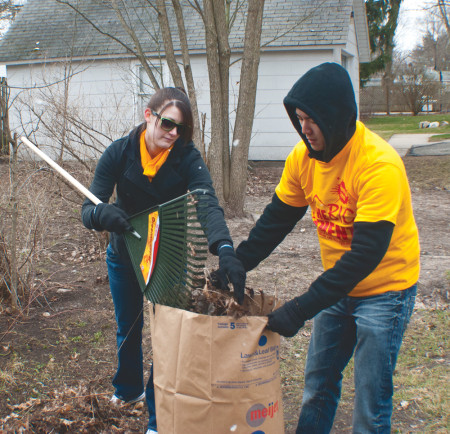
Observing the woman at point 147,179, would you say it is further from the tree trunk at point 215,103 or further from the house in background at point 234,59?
the house in background at point 234,59

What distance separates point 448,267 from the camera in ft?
18.3

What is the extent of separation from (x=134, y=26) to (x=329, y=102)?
45.7 ft

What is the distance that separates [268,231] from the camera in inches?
101

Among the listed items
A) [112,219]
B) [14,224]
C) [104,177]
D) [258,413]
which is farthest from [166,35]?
[258,413]

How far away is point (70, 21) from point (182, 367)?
623 inches

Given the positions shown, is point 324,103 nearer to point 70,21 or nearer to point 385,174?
point 385,174

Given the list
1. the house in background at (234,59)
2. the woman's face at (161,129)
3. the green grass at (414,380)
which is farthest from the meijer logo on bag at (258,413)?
the house in background at (234,59)

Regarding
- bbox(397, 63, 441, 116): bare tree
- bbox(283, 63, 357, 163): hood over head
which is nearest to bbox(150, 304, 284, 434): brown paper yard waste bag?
bbox(283, 63, 357, 163): hood over head

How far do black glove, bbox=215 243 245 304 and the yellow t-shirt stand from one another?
0.39 metres

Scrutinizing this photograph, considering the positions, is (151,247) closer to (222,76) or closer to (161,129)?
(161,129)

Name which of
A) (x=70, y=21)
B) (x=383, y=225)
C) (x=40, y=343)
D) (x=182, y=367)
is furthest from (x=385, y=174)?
(x=70, y=21)

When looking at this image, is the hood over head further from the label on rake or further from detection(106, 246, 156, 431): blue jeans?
detection(106, 246, 156, 431): blue jeans

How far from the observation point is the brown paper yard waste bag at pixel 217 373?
2021 millimetres

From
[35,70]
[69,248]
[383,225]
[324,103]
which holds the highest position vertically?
[35,70]
